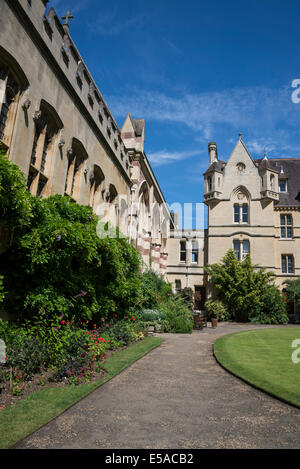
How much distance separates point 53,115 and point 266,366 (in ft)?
31.2

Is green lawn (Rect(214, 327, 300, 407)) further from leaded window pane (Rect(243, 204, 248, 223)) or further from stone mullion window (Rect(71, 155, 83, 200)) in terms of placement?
leaded window pane (Rect(243, 204, 248, 223))

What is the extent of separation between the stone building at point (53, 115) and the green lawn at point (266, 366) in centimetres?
724

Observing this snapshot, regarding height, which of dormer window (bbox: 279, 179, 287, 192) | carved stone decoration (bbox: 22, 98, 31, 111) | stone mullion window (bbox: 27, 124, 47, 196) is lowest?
stone mullion window (bbox: 27, 124, 47, 196)

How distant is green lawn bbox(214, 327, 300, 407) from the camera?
5.84m

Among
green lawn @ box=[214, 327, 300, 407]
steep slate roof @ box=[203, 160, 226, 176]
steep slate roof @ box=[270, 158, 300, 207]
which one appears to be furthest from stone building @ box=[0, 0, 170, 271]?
steep slate roof @ box=[270, 158, 300, 207]

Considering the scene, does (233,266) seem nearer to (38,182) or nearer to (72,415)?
(38,182)

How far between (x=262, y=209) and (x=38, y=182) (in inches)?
1018

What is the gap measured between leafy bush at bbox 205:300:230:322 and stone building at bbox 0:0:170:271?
15.1 metres

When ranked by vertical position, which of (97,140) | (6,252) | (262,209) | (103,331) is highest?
(262,209)

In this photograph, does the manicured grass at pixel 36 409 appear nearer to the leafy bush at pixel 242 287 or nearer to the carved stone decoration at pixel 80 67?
the carved stone decoration at pixel 80 67

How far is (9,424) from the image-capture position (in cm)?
403

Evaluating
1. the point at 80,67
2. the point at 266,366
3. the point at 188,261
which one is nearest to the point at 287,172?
the point at 188,261

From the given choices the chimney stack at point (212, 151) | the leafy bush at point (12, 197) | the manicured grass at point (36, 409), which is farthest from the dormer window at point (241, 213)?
the leafy bush at point (12, 197)
